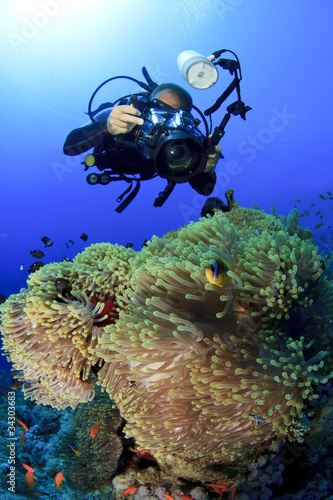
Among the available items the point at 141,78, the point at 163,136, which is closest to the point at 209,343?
the point at 163,136

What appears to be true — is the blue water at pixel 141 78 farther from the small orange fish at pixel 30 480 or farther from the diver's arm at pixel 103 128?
the small orange fish at pixel 30 480

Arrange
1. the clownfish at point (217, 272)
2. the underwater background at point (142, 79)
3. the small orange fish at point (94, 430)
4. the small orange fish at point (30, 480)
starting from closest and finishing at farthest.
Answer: the clownfish at point (217, 272), the small orange fish at point (94, 430), the small orange fish at point (30, 480), the underwater background at point (142, 79)

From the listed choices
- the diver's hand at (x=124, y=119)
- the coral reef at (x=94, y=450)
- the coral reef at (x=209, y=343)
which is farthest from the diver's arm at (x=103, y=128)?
the coral reef at (x=94, y=450)

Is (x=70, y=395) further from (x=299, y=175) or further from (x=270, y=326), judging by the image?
(x=299, y=175)

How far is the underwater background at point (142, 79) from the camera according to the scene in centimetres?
1878

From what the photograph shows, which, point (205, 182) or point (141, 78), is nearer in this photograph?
point (205, 182)

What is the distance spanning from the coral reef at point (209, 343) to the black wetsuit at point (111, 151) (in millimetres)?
2713

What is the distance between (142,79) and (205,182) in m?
26.9

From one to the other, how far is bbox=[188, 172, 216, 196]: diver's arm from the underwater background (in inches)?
244

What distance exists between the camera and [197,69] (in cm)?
375

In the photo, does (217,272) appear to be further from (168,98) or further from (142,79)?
(142,79)

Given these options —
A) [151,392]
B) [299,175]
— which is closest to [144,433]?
[151,392]

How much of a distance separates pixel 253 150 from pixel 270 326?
37199mm

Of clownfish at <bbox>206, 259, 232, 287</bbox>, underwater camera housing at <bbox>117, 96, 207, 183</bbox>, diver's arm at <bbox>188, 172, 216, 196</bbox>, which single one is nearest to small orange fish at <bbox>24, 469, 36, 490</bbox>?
clownfish at <bbox>206, 259, 232, 287</bbox>
